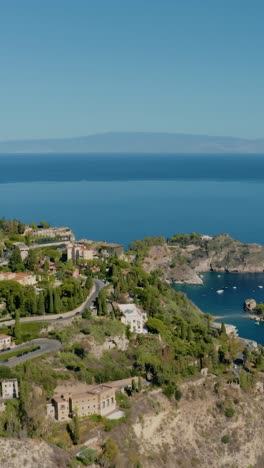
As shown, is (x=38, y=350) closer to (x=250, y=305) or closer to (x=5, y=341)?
(x=5, y=341)

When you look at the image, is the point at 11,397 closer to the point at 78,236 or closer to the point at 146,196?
the point at 78,236

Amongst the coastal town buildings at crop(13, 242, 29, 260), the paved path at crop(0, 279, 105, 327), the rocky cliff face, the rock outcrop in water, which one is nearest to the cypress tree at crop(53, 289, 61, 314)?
the paved path at crop(0, 279, 105, 327)

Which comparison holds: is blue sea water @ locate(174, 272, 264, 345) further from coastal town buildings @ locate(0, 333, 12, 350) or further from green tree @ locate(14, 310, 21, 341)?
coastal town buildings @ locate(0, 333, 12, 350)

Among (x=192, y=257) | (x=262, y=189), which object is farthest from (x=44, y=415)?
(x=262, y=189)

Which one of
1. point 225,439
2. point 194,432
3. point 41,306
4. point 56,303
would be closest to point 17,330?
→ point 41,306

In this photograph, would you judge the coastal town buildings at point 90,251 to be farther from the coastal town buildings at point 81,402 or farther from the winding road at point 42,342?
the coastal town buildings at point 81,402
